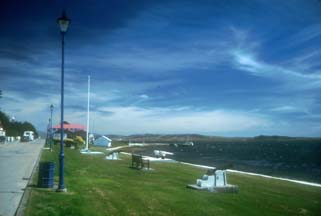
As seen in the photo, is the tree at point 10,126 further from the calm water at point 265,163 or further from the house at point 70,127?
the calm water at point 265,163

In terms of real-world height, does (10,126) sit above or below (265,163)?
above

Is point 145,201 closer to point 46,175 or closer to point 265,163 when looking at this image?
point 46,175

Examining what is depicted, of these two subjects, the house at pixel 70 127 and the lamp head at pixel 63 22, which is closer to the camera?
the lamp head at pixel 63 22

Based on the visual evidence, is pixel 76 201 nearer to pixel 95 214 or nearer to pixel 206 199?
pixel 95 214

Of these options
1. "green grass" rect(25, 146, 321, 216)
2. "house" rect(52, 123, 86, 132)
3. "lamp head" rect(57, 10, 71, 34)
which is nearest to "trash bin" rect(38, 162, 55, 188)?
"green grass" rect(25, 146, 321, 216)

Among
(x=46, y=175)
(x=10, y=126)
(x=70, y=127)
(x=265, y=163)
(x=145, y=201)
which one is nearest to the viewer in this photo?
(x=145, y=201)

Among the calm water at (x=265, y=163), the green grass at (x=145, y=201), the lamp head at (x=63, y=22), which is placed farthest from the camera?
the calm water at (x=265, y=163)

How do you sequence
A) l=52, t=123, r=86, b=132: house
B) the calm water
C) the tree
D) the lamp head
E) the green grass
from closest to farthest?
the green grass < the lamp head < the calm water < l=52, t=123, r=86, b=132: house < the tree

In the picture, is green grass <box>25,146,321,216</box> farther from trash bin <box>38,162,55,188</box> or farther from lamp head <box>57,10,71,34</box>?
lamp head <box>57,10,71,34</box>

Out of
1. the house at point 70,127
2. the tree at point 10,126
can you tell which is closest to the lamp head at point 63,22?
the house at point 70,127

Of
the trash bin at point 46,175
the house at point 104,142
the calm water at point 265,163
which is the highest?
the house at point 104,142

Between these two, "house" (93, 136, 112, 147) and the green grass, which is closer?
the green grass

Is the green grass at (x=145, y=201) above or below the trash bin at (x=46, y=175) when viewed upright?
below

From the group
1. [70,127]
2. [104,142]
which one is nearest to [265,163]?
[104,142]
